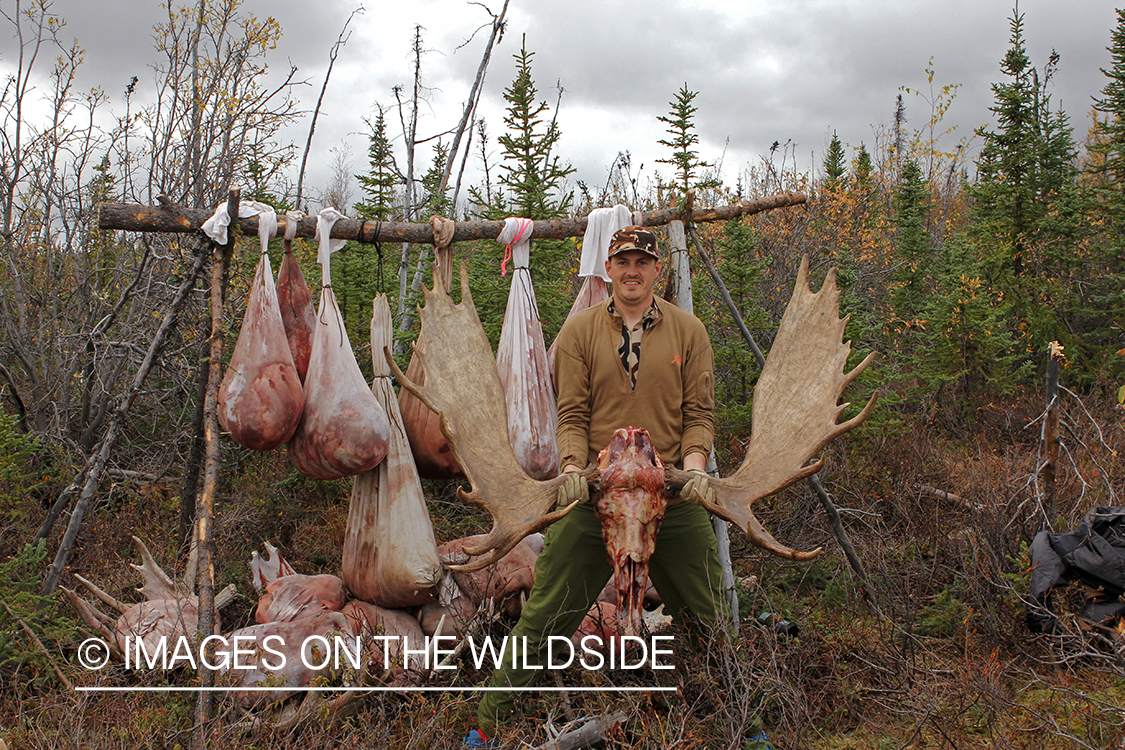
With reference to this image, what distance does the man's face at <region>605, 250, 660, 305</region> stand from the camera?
339 cm

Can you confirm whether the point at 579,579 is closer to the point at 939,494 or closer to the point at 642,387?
the point at 642,387

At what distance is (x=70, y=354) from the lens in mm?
6445

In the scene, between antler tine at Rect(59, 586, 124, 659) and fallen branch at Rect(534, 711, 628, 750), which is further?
antler tine at Rect(59, 586, 124, 659)

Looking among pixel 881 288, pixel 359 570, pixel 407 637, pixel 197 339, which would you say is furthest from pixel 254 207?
pixel 881 288

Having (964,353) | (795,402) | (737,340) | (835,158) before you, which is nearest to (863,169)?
(835,158)

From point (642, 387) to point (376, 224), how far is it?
75.1 inches

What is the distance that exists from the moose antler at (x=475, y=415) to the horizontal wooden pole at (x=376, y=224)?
0.51 m

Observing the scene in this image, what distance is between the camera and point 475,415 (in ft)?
11.5

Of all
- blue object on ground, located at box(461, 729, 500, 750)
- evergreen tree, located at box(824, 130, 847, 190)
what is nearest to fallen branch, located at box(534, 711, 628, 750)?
blue object on ground, located at box(461, 729, 500, 750)

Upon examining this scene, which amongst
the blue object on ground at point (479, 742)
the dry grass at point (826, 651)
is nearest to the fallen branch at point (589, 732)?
the dry grass at point (826, 651)

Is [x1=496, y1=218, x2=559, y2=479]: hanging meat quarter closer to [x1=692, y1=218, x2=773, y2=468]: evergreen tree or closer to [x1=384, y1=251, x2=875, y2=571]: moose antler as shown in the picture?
[x1=384, y1=251, x2=875, y2=571]: moose antler

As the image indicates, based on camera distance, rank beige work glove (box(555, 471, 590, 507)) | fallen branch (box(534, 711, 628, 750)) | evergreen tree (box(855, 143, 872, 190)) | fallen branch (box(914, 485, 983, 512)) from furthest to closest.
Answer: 1. evergreen tree (box(855, 143, 872, 190))
2. fallen branch (box(914, 485, 983, 512))
3. fallen branch (box(534, 711, 628, 750))
4. beige work glove (box(555, 471, 590, 507))

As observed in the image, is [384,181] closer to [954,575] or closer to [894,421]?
[894,421]

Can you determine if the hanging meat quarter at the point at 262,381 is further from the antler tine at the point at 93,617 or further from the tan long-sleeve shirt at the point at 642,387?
the tan long-sleeve shirt at the point at 642,387
